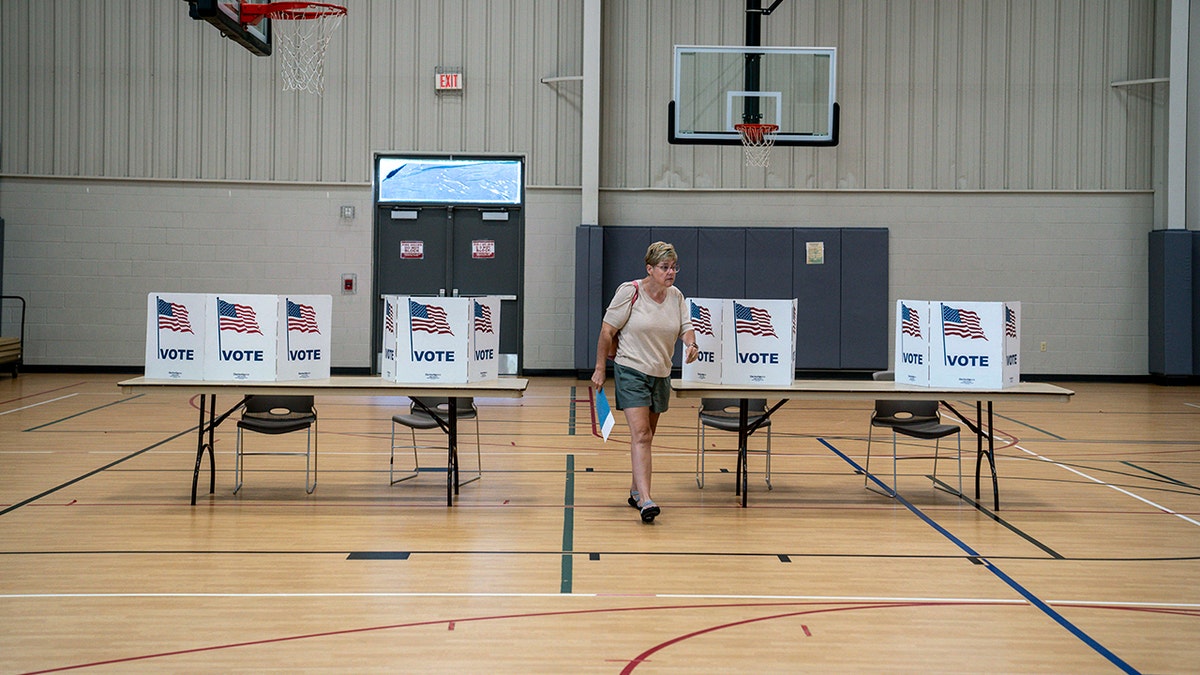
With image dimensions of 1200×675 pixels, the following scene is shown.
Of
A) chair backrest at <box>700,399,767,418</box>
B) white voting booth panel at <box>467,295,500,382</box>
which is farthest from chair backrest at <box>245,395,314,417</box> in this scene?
chair backrest at <box>700,399,767,418</box>

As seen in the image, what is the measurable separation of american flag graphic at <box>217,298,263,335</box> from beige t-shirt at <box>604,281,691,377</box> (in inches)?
89.0

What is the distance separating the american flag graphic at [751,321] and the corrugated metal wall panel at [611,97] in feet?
30.1

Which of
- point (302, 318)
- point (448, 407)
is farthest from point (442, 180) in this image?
point (302, 318)

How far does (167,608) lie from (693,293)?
11.8 m

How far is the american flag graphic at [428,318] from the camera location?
6.19 meters

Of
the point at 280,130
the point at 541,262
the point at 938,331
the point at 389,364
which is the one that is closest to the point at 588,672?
the point at 389,364

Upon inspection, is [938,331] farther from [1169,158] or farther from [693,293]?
[1169,158]

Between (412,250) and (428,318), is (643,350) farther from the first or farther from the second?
(412,250)

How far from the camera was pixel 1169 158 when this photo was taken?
48.2 feet

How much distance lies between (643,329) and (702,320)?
0.74m

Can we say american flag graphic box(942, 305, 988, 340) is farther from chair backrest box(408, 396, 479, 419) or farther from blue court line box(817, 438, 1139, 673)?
chair backrest box(408, 396, 479, 419)

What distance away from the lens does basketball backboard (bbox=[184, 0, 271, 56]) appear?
8148 mm

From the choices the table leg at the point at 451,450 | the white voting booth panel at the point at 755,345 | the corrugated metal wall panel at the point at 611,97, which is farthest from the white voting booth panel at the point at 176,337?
the corrugated metal wall panel at the point at 611,97

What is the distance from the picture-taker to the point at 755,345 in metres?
6.48
